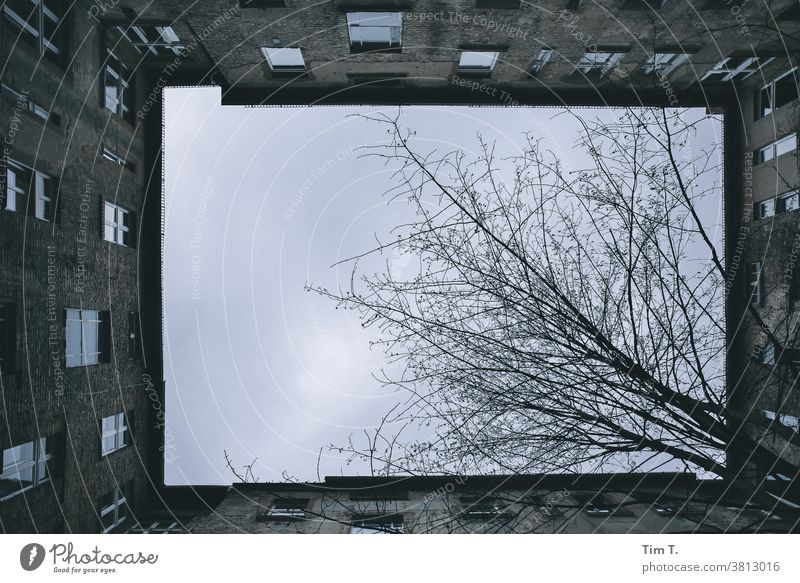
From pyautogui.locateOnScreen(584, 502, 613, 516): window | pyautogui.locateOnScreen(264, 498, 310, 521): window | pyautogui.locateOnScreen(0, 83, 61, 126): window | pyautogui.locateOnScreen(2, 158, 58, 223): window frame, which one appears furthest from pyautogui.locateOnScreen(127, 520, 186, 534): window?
pyautogui.locateOnScreen(584, 502, 613, 516): window

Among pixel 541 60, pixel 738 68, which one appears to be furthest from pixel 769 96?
pixel 541 60

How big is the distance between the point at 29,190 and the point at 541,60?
632 inches

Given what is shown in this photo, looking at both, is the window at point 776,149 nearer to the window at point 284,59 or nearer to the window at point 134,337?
the window at point 284,59

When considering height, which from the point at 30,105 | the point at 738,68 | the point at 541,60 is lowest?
the point at 30,105

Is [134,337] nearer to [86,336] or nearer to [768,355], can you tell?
[86,336]

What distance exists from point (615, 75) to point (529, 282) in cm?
1163

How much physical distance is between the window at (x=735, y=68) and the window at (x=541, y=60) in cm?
592

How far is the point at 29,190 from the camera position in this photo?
10195 mm

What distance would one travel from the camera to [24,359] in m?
9.86

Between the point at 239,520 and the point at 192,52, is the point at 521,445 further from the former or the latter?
the point at 192,52

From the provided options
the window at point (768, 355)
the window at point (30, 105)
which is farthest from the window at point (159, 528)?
the window at point (768, 355)

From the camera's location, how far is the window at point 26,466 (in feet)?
30.6
